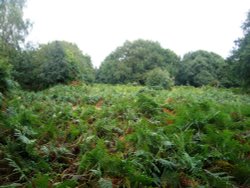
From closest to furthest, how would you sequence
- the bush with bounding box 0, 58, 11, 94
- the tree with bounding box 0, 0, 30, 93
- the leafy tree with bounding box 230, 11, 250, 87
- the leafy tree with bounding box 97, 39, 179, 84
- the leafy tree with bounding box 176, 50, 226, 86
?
the bush with bounding box 0, 58, 11, 94 < the leafy tree with bounding box 230, 11, 250, 87 < the tree with bounding box 0, 0, 30, 93 < the leafy tree with bounding box 176, 50, 226, 86 < the leafy tree with bounding box 97, 39, 179, 84

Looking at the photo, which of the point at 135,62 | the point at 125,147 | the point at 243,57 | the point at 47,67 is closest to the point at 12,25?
the point at 47,67

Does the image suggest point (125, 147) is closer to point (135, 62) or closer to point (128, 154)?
point (128, 154)

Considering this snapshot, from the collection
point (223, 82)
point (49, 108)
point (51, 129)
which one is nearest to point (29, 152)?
point (51, 129)

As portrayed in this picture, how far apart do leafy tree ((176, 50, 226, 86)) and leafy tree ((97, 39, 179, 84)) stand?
158 centimetres

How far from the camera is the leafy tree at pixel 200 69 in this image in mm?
35375

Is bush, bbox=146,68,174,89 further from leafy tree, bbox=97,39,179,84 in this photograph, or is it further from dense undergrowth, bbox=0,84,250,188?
dense undergrowth, bbox=0,84,250,188

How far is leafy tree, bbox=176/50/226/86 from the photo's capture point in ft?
116

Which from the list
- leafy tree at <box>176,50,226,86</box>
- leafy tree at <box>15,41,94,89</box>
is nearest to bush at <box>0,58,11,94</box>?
leafy tree at <box>15,41,94,89</box>

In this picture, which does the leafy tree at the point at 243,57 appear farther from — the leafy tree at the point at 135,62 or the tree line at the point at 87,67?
the leafy tree at the point at 135,62

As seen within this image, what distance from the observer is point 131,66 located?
38.5 metres

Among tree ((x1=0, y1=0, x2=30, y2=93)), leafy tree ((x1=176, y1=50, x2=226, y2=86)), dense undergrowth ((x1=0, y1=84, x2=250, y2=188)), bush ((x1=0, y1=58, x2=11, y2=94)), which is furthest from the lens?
leafy tree ((x1=176, y1=50, x2=226, y2=86))

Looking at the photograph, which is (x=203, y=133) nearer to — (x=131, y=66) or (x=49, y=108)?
(x=49, y=108)

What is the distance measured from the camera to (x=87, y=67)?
28.5m

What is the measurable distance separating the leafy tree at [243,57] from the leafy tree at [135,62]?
15535mm
